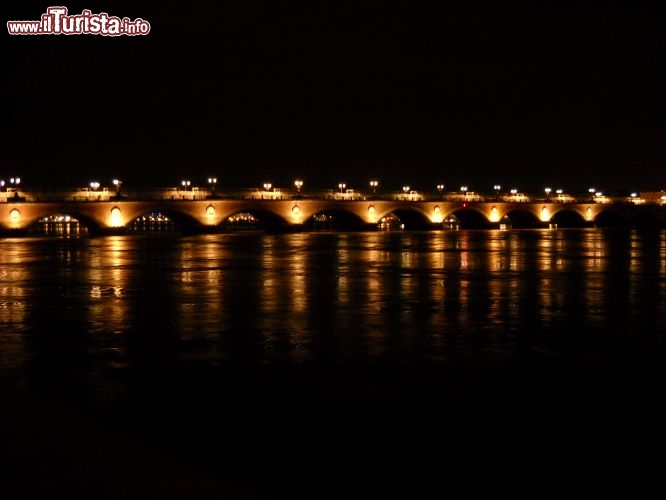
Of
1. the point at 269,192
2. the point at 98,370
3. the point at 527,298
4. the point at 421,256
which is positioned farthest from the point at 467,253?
the point at 269,192

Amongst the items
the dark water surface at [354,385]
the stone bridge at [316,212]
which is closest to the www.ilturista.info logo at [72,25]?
the dark water surface at [354,385]

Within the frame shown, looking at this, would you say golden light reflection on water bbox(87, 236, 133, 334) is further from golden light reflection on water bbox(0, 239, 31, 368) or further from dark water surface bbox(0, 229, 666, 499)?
golden light reflection on water bbox(0, 239, 31, 368)

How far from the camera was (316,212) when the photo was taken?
93.1 m

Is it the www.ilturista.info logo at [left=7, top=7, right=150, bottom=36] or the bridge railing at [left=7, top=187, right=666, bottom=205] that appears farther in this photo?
the bridge railing at [left=7, top=187, right=666, bottom=205]

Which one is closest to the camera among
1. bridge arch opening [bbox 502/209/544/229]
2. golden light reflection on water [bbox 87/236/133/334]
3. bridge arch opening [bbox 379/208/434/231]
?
golden light reflection on water [bbox 87/236/133/334]

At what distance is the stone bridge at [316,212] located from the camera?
74000mm

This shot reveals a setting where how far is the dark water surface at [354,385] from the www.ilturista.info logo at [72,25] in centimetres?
443

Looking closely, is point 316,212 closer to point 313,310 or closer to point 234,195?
point 234,195

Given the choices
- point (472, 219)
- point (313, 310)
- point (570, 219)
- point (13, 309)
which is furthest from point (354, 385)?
point (570, 219)

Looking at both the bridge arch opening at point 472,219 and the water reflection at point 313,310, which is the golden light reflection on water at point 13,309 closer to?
the water reflection at point 313,310

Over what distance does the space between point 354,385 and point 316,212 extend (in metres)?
82.6

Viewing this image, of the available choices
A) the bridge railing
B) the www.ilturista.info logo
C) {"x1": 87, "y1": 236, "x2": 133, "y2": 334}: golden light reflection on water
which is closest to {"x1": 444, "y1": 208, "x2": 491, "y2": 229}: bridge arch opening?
the bridge railing

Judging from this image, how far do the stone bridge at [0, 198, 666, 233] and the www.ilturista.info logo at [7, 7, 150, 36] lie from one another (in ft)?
161

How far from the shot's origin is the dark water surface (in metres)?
7.35
